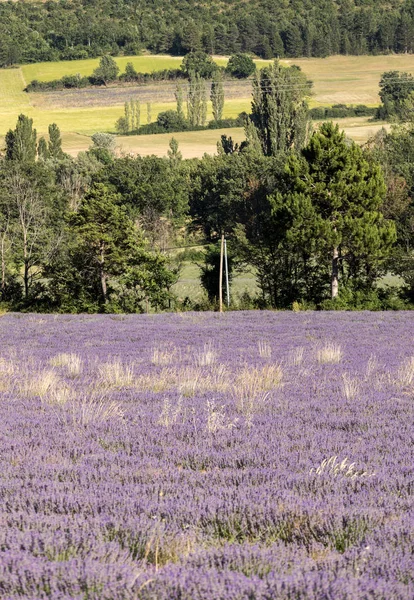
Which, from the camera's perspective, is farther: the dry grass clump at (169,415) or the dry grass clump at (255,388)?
the dry grass clump at (255,388)

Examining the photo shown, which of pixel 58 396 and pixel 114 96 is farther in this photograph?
pixel 114 96

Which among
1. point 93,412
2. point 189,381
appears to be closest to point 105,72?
point 189,381

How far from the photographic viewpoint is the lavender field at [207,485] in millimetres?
4164

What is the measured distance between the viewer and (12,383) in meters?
12.2

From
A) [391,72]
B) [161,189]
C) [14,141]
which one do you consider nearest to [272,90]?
[161,189]

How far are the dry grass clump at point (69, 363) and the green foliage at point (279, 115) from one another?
3151 inches

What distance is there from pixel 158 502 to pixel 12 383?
7202mm

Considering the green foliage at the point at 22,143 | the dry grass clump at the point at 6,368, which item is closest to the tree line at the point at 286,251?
the dry grass clump at the point at 6,368

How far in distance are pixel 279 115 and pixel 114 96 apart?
89.8 meters

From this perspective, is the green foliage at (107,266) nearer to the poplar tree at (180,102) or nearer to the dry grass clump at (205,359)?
the dry grass clump at (205,359)

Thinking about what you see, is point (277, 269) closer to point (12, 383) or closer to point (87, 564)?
point (12, 383)

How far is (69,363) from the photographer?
1461 cm

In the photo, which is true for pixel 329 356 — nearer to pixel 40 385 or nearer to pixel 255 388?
pixel 255 388

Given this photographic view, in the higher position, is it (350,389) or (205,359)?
(350,389)
